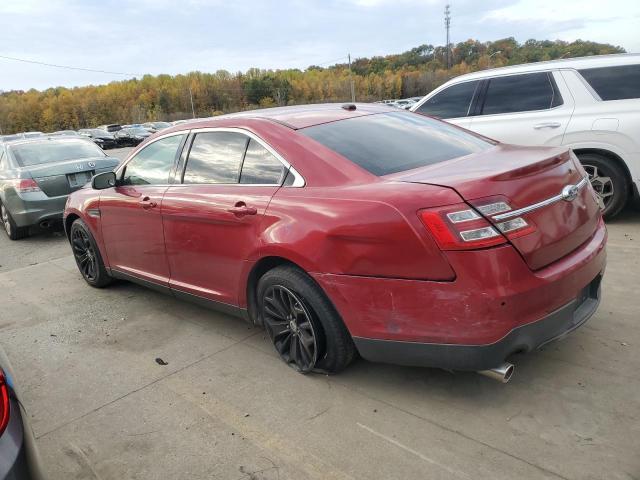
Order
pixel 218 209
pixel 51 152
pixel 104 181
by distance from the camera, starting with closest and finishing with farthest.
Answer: pixel 218 209 → pixel 104 181 → pixel 51 152

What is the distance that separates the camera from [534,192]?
2.54m

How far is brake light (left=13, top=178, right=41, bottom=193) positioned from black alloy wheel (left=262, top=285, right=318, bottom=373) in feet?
18.6

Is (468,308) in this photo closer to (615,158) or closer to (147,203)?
(147,203)

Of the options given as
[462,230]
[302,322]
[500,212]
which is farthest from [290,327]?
[500,212]

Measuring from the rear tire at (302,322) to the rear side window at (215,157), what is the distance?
793mm

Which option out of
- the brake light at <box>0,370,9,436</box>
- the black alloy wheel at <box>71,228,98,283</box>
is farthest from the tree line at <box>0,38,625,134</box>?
the brake light at <box>0,370,9,436</box>

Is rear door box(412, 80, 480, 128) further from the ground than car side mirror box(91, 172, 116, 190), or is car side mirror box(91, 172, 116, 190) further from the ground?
rear door box(412, 80, 480, 128)

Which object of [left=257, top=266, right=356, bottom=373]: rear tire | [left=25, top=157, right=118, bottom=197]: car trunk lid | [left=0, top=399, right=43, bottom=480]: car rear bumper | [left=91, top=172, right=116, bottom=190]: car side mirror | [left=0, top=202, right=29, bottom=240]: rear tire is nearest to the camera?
[left=0, top=399, right=43, bottom=480]: car rear bumper

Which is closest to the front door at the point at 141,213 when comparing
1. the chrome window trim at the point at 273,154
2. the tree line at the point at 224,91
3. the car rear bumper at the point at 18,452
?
the chrome window trim at the point at 273,154

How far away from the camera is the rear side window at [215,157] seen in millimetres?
3457

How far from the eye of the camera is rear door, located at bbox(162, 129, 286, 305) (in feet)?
10.5

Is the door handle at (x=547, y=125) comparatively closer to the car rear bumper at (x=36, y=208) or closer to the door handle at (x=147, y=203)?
the door handle at (x=147, y=203)

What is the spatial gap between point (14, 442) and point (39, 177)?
22.3 ft

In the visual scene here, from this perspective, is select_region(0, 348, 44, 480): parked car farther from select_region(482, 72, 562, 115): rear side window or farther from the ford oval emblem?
select_region(482, 72, 562, 115): rear side window
